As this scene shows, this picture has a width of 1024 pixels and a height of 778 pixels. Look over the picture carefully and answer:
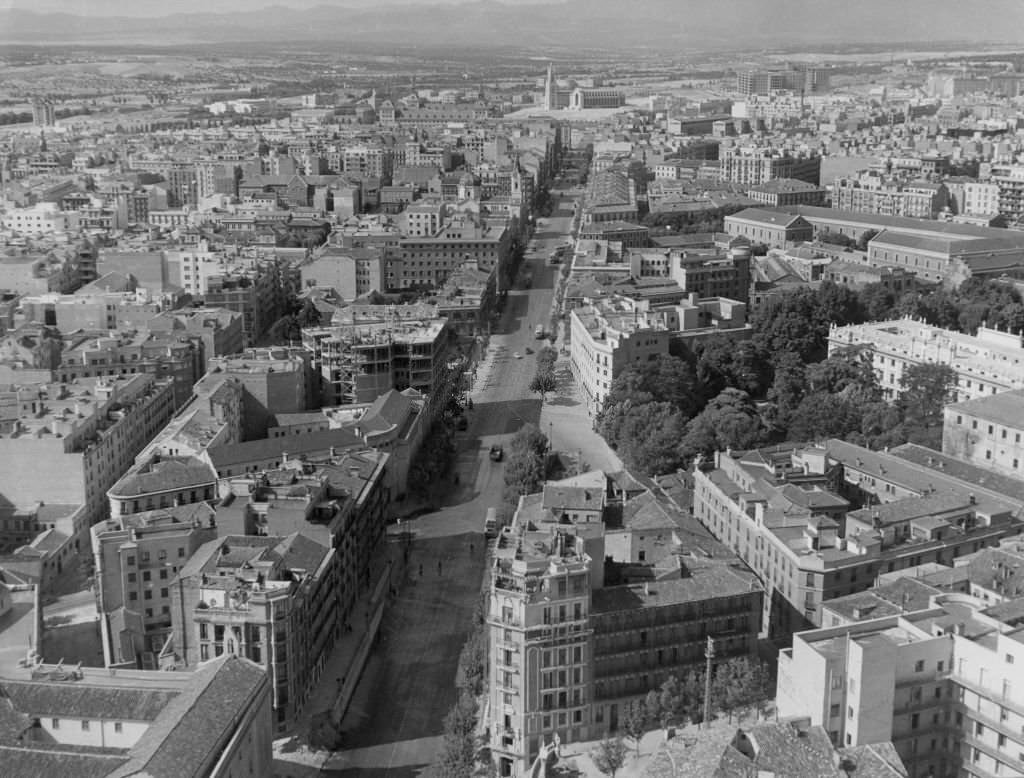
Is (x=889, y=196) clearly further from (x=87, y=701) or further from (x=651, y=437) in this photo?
(x=87, y=701)

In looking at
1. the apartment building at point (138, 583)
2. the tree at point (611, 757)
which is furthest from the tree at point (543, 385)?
the tree at point (611, 757)

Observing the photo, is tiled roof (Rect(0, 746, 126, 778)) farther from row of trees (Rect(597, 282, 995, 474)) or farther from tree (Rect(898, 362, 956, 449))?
tree (Rect(898, 362, 956, 449))

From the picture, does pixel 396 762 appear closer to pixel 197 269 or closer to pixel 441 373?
pixel 441 373

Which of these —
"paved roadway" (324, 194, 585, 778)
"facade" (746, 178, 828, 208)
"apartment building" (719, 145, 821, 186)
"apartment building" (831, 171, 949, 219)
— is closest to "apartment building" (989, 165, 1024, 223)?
"apartment building" (831, 171, 949, 219)

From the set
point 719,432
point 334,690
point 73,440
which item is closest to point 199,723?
point 334,690

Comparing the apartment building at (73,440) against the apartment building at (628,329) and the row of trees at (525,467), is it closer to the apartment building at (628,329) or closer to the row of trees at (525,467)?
the row of trees at (525,467)
